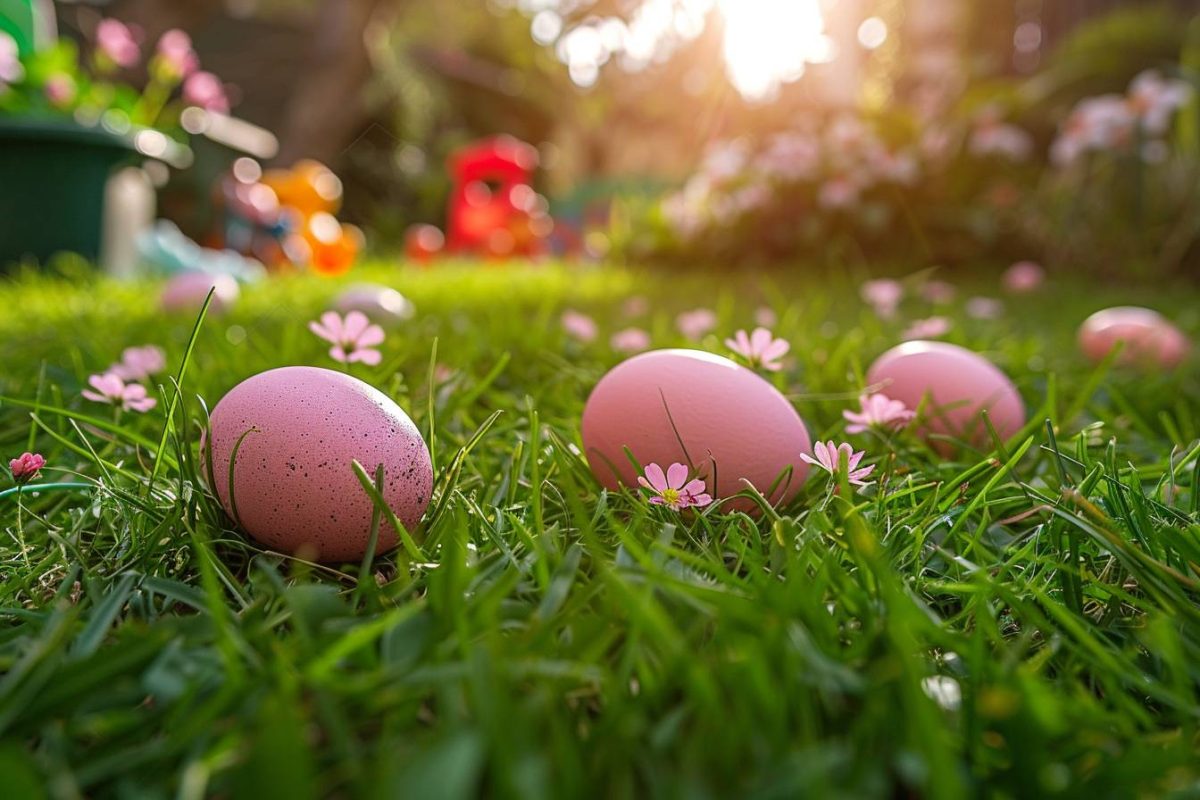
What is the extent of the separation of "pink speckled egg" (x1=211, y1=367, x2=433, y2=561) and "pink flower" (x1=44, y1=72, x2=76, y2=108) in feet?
11.4

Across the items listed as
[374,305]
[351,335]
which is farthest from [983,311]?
[351,335]

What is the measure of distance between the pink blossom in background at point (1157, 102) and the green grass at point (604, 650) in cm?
335

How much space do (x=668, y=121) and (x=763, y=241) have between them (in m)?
22.3

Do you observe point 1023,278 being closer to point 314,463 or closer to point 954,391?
point 954,391

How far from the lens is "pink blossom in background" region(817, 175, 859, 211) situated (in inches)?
185

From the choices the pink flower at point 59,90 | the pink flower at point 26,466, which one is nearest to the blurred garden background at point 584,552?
the pink flower at point 26,466

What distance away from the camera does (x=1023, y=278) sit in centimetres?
309

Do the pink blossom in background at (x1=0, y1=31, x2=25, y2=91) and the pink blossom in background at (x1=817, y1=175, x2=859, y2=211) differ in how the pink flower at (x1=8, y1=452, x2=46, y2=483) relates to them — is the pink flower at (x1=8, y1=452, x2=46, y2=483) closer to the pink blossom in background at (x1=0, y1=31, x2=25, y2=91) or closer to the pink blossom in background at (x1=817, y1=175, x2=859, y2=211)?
the pink blossom in background at (x1=0, y1=31, x2=25, y2=91)

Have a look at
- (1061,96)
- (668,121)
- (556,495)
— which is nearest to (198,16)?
(1061,96)

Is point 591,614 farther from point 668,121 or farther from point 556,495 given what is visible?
point 668,121

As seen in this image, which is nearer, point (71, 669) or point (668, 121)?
point (71, 669)

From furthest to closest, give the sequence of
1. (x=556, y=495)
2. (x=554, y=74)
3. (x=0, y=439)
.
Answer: (x=554, y=74) → (x=0, y=439) → (x=556, y=495)

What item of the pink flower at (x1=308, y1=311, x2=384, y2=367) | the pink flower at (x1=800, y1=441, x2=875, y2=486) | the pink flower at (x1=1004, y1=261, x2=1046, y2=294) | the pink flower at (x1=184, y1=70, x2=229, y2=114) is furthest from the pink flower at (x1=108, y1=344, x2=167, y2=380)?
the pink flower at (x1=184, y1=70, x2=229, y2=114)

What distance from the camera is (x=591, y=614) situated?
0.64m
